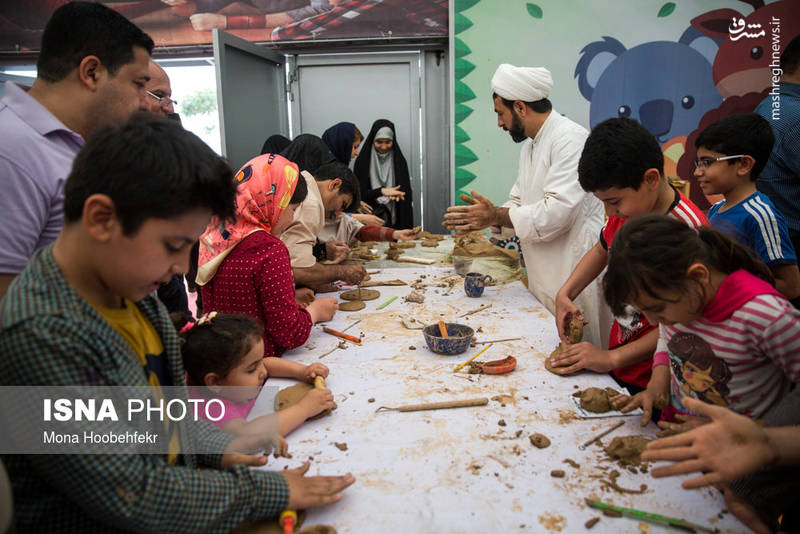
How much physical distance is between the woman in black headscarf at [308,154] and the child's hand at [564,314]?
301 centimetres

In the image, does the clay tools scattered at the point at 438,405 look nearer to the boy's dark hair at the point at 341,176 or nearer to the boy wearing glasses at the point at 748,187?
the boy wearing glasses at the point at 748,187

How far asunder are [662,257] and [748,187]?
5.42 ft

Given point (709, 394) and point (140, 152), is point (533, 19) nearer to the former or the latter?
point (709, 394)

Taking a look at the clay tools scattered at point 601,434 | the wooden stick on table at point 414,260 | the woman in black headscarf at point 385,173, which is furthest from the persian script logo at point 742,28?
the clay tools scattered at point 601,434

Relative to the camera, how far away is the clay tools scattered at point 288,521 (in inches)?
45.6

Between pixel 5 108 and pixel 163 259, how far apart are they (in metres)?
1.05

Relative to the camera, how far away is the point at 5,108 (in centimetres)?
159

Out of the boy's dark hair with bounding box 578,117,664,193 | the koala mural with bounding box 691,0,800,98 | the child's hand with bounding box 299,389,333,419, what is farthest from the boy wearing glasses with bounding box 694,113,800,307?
the koala mural with bounding box 691,0,800,98

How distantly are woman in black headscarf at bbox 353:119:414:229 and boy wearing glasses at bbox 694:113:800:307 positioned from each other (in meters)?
4.07

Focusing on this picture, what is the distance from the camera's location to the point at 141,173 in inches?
39.9

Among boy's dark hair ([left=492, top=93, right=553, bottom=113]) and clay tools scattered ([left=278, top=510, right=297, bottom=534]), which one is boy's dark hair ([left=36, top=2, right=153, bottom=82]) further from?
boy's dark hair ([left=492, top=93, right=553, bottom=113])

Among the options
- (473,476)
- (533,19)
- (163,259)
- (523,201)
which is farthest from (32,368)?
(533,19)

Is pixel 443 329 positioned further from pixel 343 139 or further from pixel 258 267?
pixel 343 139

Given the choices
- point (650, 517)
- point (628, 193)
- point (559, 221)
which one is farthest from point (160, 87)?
point (650, 517)
